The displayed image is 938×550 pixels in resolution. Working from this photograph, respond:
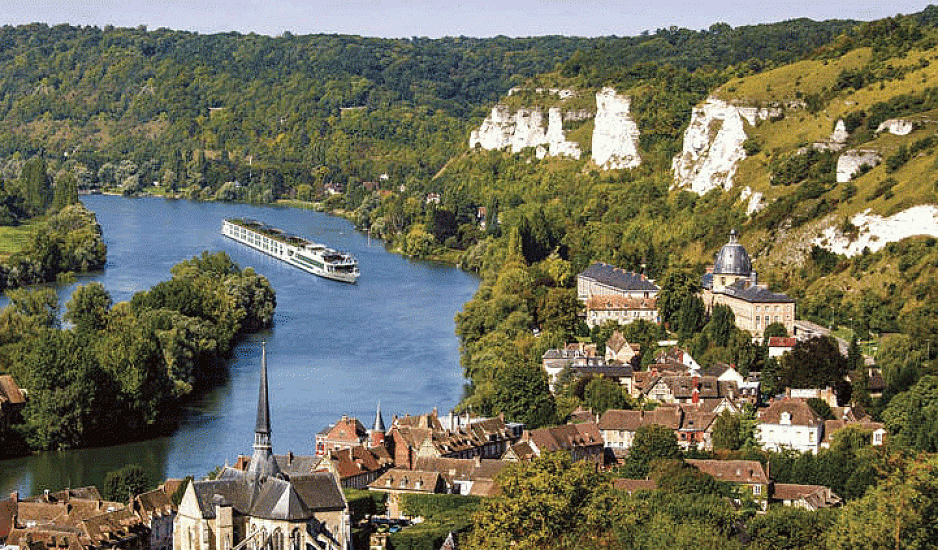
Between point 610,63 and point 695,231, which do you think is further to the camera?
point 610,63

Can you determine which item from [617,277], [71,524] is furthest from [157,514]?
[617,277]

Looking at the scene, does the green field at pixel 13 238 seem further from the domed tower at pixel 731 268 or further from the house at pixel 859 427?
the house at pixel 859 427

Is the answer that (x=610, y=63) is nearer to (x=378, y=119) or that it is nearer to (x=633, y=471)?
(x=378, y=119)

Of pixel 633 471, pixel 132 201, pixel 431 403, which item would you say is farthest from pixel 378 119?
pixel 633 471

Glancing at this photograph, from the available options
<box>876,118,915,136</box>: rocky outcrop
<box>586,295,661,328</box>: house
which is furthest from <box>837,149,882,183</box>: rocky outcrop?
<box>586,295,661,328</box>: house

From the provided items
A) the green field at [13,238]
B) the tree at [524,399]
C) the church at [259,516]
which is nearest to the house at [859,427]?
the tree at [524,399]

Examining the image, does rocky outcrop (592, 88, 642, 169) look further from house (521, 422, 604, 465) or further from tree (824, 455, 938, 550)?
tree (824, 455, 938, 550)
